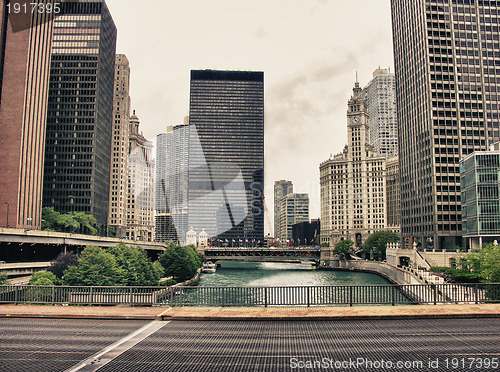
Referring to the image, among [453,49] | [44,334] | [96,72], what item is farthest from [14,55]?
[453,49]

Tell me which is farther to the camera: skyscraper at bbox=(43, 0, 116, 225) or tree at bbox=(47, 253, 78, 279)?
skyscraper at bbox=(43, 0, 116, 225)

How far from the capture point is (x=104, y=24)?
183875 millimetres

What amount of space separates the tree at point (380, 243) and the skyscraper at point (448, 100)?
22.7 m

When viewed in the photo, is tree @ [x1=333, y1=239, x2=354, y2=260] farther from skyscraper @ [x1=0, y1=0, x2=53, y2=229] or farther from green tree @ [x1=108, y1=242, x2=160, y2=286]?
skyscraper @ [x1=0, y1=0, x2=53, y2=229]

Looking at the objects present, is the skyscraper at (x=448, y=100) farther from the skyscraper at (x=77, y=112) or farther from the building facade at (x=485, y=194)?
the skyscraper at (x=77, y=112)

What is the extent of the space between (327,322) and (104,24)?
190 meters

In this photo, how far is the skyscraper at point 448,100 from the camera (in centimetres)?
12962

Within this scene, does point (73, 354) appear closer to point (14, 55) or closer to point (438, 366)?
point (438, 366)

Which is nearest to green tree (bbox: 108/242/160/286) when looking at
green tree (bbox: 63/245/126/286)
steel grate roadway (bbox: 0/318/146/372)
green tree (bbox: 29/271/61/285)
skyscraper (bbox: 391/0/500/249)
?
green tree (bbox: 63/245/126/286)

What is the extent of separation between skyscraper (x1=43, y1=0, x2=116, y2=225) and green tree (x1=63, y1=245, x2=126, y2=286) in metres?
112

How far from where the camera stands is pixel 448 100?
436ft

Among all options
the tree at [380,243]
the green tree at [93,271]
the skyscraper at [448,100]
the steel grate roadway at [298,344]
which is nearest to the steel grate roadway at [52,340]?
the steel grate roadway at [298,344]

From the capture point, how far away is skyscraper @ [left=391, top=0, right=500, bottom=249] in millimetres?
129625

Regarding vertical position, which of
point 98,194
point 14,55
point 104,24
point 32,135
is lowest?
point 98,194
